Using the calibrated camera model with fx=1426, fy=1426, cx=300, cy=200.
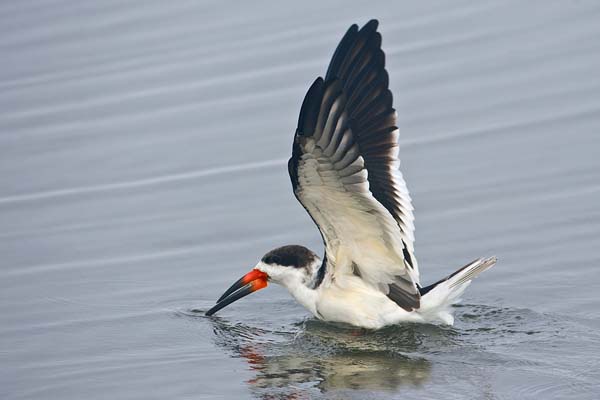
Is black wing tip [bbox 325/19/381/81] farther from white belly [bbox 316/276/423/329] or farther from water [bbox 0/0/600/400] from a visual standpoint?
water [bbox 0/0/600/400]

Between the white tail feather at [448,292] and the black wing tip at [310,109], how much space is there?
1656mm

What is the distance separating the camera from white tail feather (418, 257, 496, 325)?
997cm

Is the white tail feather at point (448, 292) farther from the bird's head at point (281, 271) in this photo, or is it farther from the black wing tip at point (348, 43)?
the black wing tip at point (348, 43)

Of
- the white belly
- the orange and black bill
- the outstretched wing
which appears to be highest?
the outstretched wing

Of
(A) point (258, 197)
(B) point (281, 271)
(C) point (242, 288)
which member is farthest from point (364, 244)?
(A) point (258, 197)

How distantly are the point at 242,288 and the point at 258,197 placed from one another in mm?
2050

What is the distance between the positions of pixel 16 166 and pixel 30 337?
3.83 metres

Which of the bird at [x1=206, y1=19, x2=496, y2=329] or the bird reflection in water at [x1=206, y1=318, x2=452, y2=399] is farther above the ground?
the bird at [x1=206, y1=19, x2=496, y2=329]

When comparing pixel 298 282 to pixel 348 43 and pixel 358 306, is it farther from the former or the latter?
pixel 348 43

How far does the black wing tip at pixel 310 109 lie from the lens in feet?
29.5

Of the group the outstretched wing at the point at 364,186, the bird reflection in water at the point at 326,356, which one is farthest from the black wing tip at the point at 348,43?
the bird reflection in water at the point at 326,356

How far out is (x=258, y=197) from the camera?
12680mm

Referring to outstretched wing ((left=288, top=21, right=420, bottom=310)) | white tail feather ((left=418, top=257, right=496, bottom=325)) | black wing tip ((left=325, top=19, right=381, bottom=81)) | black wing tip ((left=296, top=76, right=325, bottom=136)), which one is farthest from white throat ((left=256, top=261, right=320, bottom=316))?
black wing tip ((left=296, top=76, right=325, bottom=136))

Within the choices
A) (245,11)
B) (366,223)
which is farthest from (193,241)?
(245,11)
